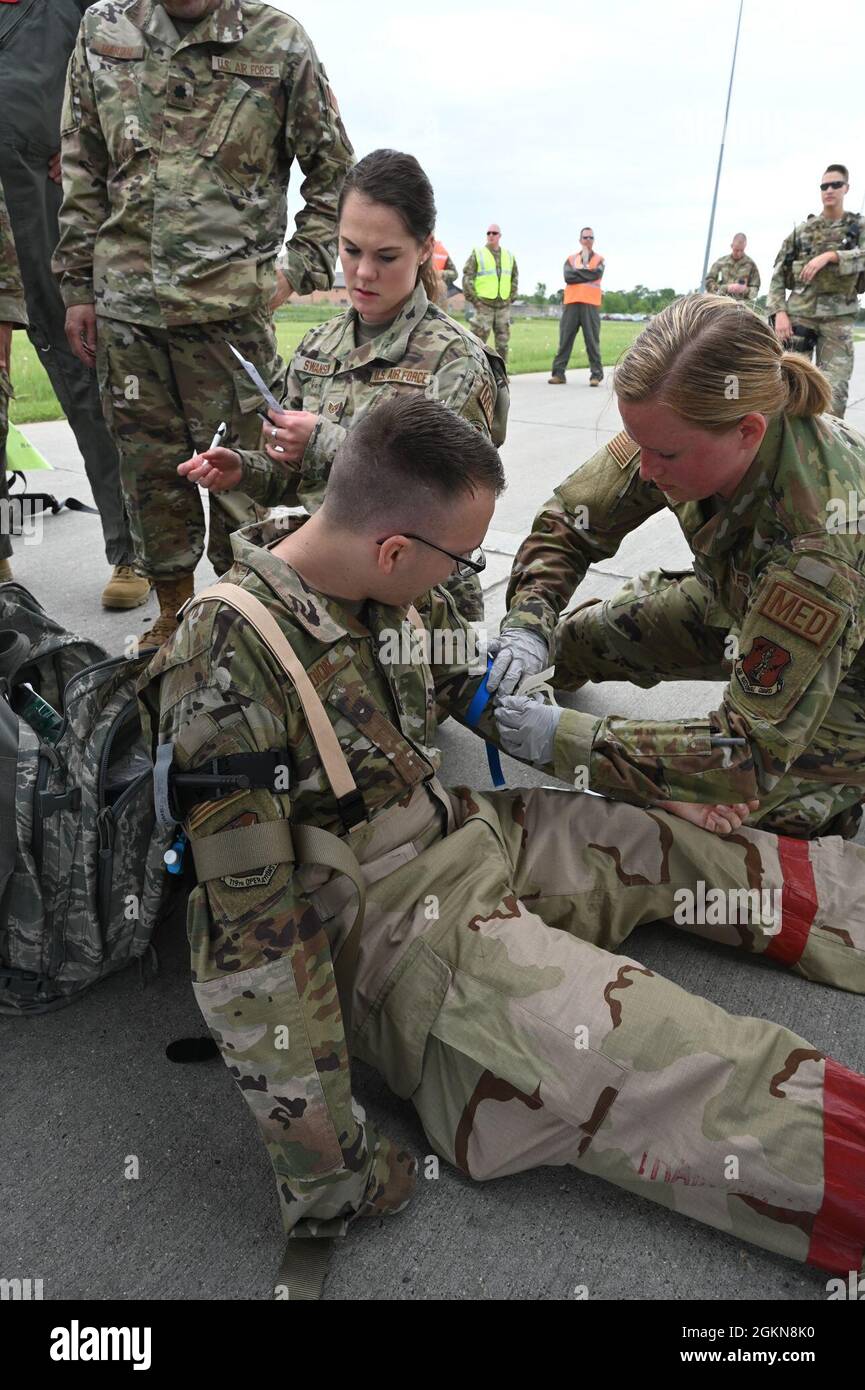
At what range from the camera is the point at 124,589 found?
365 cm

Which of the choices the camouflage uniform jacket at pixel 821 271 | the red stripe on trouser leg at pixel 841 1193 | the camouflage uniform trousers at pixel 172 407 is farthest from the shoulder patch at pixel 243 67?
the camouflage uniform jacket at pixel 821 271

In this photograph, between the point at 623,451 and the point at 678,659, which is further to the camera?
the point at 678,659

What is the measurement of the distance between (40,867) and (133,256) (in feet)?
6.30

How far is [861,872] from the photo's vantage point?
1.98 m

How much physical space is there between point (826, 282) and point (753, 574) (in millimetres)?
6696

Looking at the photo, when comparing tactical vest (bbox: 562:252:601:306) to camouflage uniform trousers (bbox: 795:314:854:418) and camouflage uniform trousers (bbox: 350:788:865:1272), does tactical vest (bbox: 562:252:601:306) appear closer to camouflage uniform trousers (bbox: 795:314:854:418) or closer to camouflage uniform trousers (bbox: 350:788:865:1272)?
camouflage uniform trousers (bbox: 795:314:854:418)

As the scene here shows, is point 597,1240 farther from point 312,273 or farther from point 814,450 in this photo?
point 312,273

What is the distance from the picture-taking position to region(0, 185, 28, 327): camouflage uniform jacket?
9.41ft

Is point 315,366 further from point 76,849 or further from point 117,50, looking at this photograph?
point 76,849

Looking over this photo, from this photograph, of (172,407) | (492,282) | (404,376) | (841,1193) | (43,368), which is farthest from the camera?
(492,282)

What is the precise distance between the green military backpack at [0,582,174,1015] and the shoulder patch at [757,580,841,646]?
125 centimetres

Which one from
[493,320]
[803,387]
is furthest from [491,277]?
[803,387]

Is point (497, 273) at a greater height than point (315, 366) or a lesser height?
greater
